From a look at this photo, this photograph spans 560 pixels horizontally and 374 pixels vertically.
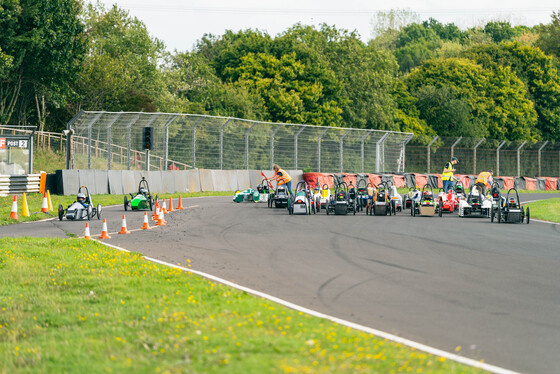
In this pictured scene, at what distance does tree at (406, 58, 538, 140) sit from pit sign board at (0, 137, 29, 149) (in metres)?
46.4

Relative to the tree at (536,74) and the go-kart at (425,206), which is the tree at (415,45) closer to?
the tree at (536,74)

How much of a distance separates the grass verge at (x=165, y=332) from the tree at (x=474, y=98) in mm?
63235

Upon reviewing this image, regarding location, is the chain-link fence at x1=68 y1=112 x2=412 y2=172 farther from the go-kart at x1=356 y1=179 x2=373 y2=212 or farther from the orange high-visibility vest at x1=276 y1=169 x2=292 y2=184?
the go-kart at x1=356 y1=179 x2=373 y2=212

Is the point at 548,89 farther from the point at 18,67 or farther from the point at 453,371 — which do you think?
the point at 453,371

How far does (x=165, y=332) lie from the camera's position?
7031mm

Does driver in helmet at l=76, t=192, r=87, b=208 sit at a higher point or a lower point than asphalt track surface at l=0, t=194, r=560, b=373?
higher

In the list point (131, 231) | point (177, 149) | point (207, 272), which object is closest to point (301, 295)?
point (207, 272)

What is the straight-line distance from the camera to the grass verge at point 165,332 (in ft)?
19.3

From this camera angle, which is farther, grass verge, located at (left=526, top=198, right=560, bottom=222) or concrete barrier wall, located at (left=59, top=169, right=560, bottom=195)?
concrete barrier wall, located at (left=59, top=169, right=560, bottom=195)

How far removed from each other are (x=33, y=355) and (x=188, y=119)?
1249 inches

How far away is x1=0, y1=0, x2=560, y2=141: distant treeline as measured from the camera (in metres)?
42.4

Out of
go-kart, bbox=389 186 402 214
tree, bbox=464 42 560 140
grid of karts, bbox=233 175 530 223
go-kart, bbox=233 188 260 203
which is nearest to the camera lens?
grid of karts, bbox=233 175 530 223

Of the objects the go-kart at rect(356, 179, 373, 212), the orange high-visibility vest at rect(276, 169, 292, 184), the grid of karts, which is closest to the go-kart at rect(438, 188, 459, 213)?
the grid of karts

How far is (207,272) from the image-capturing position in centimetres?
1110
